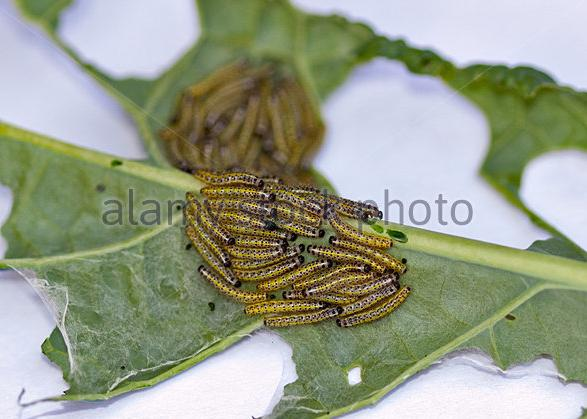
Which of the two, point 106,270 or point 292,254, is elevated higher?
Result: point 292,254

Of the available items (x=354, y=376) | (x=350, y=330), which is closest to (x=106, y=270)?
(x=350, y=330)

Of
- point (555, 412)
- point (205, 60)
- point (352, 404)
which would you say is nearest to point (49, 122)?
point (205, 60)

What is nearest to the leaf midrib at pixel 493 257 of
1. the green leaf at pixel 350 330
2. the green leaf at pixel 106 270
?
the green leaf at pixel 350 330

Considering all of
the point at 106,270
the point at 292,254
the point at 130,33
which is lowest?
the point at 106,270

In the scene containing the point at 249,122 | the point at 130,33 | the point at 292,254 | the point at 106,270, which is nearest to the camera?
the point at 292,254

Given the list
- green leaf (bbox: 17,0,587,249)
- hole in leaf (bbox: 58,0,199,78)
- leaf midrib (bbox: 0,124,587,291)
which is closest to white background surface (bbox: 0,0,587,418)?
hole in leaf (bbox: 58,0,199,78)

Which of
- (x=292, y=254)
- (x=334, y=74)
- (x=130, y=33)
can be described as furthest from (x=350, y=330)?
(x=130, y=33)

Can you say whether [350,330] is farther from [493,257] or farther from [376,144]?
[376,144]

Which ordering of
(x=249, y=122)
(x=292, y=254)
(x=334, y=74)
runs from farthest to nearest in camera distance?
1. (x=334, y=74)
2. (x=249, y=122)
3. (x=292, y=254)

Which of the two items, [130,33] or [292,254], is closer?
[292,254]
